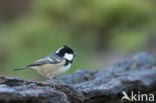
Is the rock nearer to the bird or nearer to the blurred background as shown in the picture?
the bird

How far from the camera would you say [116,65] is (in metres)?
3.61

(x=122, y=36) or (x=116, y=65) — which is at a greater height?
(x=122, y=36)

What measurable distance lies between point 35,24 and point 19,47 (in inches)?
27.9

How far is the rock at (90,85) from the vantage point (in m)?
2.04

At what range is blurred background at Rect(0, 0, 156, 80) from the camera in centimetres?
713

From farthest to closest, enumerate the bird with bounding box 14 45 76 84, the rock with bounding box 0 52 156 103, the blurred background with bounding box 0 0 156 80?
the blurred background with bounding box 0 0 156 80, the bird with bounding box 14 45 76 84, the rock with bounding box 0 52 156 103

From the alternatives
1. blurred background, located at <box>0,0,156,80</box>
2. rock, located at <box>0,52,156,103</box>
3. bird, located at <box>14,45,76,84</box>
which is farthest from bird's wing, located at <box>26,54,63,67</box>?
blurred background, located at <box>0,0,156,80</box>

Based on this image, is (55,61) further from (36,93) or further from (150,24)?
(150,24)

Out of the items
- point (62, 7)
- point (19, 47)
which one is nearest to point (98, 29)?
point (62, 7)

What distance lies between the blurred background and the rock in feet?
10.3

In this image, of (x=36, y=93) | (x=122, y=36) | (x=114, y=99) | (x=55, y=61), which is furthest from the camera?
(x=122, y=36)

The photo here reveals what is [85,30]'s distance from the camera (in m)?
7.95

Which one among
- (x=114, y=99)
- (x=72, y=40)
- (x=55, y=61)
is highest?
(x=72, y=40)

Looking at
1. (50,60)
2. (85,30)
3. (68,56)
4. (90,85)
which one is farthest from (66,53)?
(85,30)
